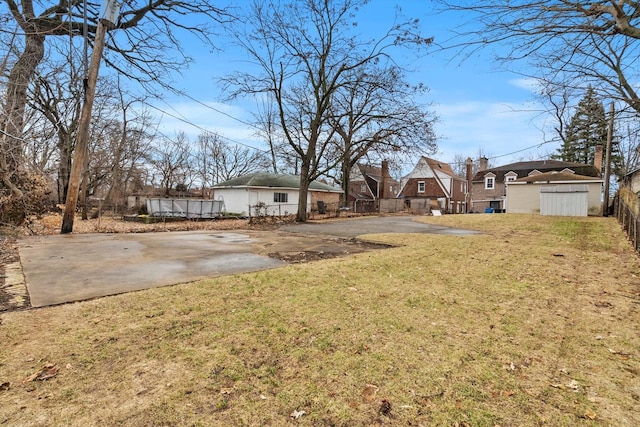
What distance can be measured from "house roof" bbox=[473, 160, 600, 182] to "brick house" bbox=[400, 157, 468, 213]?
300 cm

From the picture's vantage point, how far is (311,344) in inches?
115

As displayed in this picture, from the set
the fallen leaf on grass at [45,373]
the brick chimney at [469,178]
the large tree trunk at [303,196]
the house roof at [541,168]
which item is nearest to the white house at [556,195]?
the house roof at [541,168]

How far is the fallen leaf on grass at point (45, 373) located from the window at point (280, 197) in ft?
75.5

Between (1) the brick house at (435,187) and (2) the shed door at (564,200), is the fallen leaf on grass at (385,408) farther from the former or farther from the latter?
(1) the brick house at (435,187)

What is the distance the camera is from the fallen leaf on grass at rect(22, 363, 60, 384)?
7.48 ft

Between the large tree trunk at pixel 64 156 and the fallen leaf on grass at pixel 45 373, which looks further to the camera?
the large tree trunk at pixel 64 156

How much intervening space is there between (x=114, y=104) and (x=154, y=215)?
29.7 ft

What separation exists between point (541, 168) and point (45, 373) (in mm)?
37384

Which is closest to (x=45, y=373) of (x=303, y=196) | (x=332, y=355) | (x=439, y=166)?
(x=332, y=355)

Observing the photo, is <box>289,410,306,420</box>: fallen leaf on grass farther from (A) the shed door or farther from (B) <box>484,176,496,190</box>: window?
(B) <box>484,176,496,190</box>: window

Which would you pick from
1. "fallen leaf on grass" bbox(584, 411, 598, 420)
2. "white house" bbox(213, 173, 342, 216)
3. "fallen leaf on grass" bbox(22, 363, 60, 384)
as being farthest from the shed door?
"fallen leaf on grass" bbox(22, 363, 60, 384)

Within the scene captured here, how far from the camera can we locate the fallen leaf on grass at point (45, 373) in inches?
89.8

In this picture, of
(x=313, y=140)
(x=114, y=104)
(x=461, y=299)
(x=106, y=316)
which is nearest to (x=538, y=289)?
(x=461, y=299)

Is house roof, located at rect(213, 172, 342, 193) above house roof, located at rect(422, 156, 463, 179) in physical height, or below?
below
